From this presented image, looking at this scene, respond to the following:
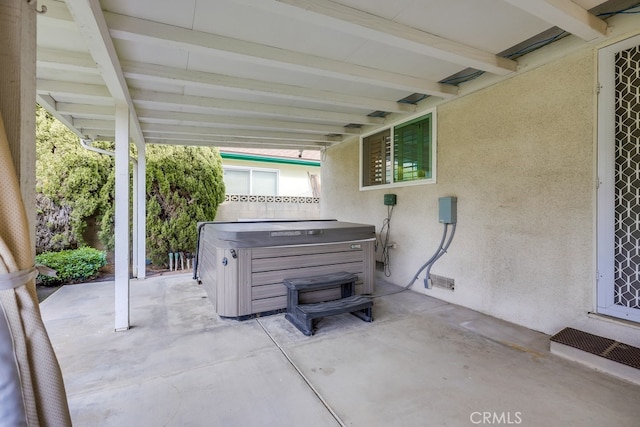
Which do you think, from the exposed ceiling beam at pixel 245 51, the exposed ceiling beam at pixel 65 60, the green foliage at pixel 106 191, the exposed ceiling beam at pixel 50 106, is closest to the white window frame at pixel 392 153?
the exposed ceiling beam at pixel 245 51

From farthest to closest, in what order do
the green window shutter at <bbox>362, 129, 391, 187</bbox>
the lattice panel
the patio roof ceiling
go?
the green window shutter at <bbox>362, 129, 391, 187</bbox>
the lattice panel
the patio roof ceiling

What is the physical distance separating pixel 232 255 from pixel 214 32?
7.11 feet

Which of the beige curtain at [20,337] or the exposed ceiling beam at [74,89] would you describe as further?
the exposed ceiling beam at [74,89]

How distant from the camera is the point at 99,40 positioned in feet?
7.04

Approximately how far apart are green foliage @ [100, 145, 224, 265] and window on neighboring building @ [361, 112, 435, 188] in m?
3.68

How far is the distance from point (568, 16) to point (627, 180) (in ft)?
4.74

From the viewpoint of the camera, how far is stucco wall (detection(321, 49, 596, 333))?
273cm

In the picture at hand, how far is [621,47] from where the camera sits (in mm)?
2490

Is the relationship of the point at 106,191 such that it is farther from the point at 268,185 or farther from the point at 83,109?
the point at 268,185

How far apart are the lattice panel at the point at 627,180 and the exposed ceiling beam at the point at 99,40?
406 cm

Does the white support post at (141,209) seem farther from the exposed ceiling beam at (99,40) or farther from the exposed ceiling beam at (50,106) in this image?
the exposed ceiling beam at (99,40)

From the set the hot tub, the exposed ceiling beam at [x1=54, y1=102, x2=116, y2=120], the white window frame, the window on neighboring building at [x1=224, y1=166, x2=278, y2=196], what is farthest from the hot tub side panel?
the window on neighboring building at [x1=224, y1=166, x2=278, y2=196]

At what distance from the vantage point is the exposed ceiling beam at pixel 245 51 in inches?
91.7

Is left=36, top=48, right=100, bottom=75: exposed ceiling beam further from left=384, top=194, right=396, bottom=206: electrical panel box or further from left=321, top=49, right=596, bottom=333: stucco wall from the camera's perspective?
left=321, top=49, right=596, bottom=333: stucco wall
